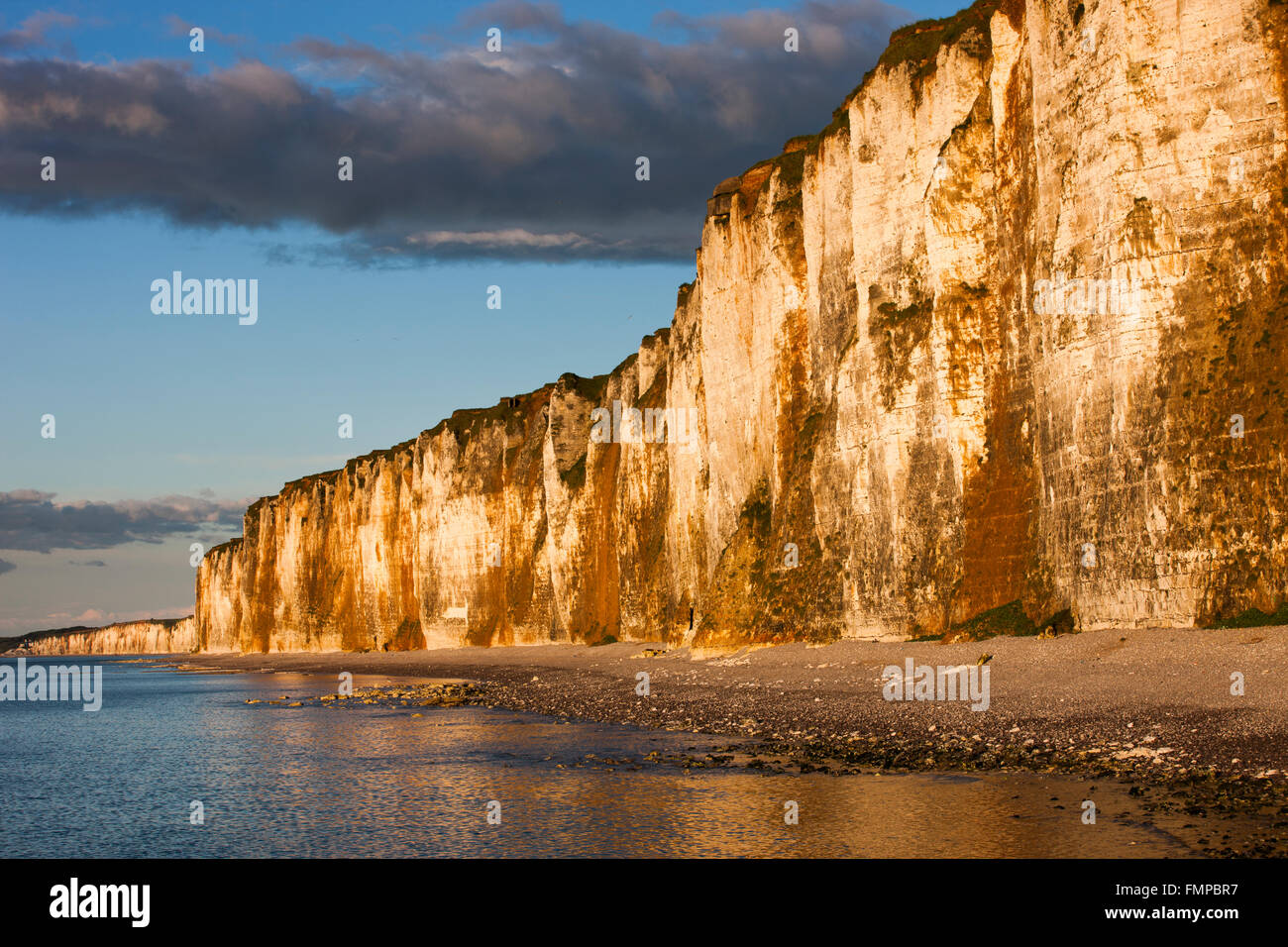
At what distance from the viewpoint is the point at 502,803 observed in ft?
58.5

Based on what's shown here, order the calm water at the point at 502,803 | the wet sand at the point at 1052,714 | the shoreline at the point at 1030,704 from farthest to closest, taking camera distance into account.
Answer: the shoreline at the point at 1030,704 < the wet sand at the point at 1052,714 < the calm water at the point at 502,803

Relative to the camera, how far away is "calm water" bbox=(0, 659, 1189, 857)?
1364cm

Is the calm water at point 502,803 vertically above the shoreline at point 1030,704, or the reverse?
the shoreline at point 1030,704

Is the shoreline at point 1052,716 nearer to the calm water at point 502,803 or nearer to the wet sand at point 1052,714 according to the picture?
the wet sand at point 1052,714

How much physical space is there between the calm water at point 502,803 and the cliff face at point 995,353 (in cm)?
913

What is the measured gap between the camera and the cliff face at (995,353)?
70.8ft

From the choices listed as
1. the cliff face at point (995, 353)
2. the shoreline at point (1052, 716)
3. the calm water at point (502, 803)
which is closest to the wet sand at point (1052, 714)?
the shoreline at point (1052, 716)

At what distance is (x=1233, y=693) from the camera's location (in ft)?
54.3

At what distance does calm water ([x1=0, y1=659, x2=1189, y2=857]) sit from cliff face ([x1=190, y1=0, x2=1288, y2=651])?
9.13m

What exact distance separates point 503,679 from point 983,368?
970 inches

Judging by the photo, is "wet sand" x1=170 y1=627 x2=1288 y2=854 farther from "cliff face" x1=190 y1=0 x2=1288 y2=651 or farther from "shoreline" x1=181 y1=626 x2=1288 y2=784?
"cliff face" x1=190 y1=0 x2=1288 y2=651

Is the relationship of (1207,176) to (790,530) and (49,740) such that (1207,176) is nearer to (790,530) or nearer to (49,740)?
(790,530)

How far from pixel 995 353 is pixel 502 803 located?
18438 millimetres
